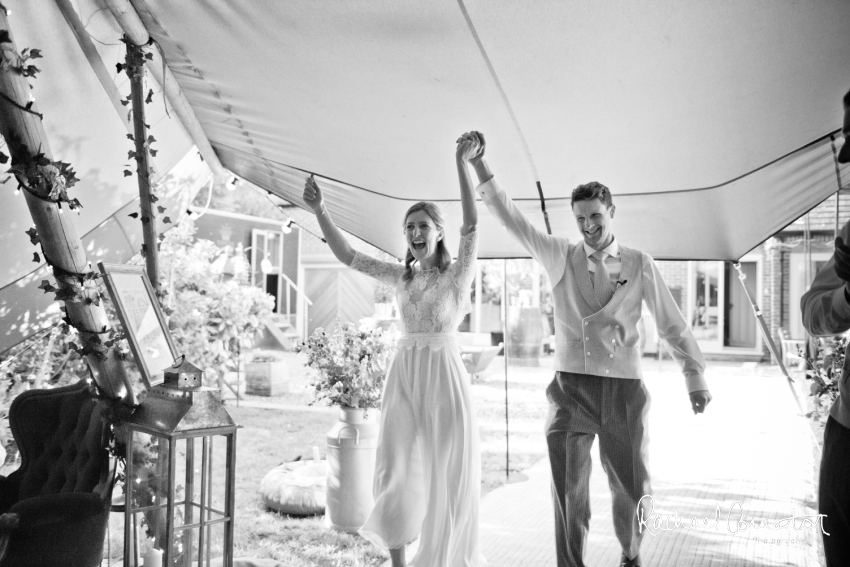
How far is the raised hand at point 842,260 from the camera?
1298 millimetres

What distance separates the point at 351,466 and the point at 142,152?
2367 millimetres

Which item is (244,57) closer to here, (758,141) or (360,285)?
(758,141)

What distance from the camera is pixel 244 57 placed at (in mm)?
2932

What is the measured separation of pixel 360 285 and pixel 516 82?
704 inches

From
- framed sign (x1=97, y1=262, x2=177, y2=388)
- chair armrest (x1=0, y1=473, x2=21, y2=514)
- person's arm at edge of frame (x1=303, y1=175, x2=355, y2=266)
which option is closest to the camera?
framed sign (x1=97, y1=262, x2=177, y2=388)

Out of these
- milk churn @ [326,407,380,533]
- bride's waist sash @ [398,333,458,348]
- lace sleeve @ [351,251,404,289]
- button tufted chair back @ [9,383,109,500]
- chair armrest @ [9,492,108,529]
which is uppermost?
lace sleeve @ [351,251,404,289]

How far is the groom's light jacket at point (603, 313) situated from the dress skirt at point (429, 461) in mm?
534

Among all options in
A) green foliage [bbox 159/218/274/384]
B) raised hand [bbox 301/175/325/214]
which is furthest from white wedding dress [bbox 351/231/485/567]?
green foliage [bbox 159/218/274/384]

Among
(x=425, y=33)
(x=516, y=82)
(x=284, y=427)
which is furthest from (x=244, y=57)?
(x=284, y=427)

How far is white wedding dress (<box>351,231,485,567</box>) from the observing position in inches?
123

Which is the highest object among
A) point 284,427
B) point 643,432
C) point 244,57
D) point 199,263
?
point 244,57

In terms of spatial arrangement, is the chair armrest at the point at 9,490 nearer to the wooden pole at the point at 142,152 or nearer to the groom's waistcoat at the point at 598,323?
the wooden pole at the point at 142,152

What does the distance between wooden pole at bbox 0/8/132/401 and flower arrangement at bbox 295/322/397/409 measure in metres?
1.75

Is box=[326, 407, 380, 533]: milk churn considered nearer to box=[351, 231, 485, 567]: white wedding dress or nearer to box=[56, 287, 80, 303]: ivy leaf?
box=[351, 231, 485, 567]: white wedding dress
